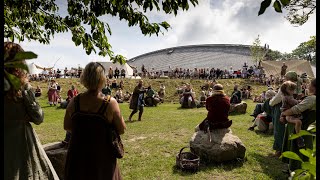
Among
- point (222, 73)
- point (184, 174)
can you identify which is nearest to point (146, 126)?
point (184, 174)

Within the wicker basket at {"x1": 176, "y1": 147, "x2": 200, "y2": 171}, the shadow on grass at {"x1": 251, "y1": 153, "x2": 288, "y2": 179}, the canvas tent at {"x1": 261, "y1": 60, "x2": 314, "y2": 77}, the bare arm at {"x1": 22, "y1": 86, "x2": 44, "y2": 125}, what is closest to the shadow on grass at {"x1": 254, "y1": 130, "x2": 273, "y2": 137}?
the shadow on grass at {"x1": 251, "y1": 153, "x2": 288, "y2": 179}

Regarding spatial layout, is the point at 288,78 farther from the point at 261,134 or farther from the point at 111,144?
the point at 111,144

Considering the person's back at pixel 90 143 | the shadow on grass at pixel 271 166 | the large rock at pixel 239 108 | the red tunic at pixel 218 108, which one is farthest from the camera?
the large rock at pixel 239 108

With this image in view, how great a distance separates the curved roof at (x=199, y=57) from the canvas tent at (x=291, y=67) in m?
16.7

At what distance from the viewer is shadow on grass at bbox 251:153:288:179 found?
5.54m

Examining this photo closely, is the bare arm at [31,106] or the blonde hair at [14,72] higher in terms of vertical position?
the blonde hair at [14,72]

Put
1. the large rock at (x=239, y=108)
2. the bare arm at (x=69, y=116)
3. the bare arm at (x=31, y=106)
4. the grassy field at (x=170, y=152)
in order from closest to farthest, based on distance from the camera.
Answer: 1. the bare arm at (x=31, y=106)
2. the bare arm at (x=69, y=116)
3. the grassy field at (x=170, y=152)
4. the large rock at (x=239, y=108)

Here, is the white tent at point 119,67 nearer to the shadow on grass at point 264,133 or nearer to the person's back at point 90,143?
the shadow on grass at point 264,133

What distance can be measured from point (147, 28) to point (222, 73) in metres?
27.9

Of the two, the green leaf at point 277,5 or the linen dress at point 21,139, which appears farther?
the linen dress at point 21,139

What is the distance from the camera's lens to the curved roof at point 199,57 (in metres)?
48.1

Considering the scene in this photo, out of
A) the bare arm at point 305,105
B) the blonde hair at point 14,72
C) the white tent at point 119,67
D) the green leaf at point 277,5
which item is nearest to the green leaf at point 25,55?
the green leaf at point 277,5

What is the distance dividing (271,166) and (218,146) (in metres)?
1.19

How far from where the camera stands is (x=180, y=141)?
839 centimetres
